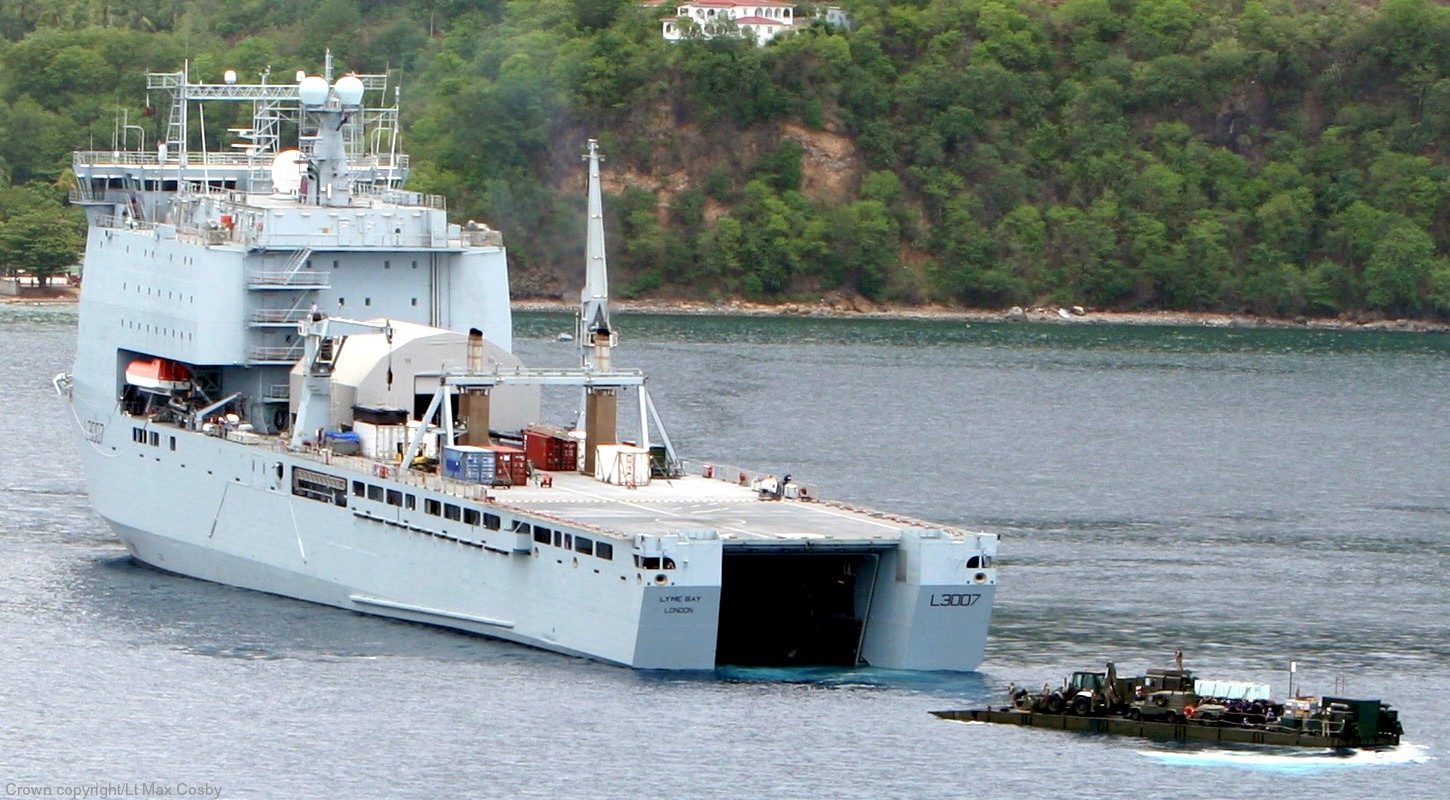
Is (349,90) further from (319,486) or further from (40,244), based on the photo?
(40,244)

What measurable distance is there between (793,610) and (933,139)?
119828 millimetres

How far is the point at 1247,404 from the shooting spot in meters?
111

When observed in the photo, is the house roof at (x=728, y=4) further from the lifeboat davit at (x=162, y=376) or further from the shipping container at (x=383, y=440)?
the shipping container at (x=383, y=440)

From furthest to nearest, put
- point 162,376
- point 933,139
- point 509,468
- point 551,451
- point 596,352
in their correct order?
point 933,139 → point 162,376 → point 551,451 → point 596,352 → point 509,468

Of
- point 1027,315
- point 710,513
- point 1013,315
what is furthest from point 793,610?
point 1027,315

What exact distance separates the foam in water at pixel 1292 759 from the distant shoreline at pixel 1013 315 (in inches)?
4444

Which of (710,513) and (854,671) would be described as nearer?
(854,671)

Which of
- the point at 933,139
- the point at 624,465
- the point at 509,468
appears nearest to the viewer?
the point at 509,468

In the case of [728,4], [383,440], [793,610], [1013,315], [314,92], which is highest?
[728,4]

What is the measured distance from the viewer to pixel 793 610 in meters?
52.5

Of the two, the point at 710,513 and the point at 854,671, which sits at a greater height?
the point at 710,513

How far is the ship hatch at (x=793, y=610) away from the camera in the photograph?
51688 mm

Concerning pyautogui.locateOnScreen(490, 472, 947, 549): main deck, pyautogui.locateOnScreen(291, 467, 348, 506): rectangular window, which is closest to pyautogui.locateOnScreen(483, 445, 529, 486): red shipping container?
pyautogui.locateOnScreen(490, 472, 947, 549): main deck

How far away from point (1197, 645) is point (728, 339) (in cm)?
8207
